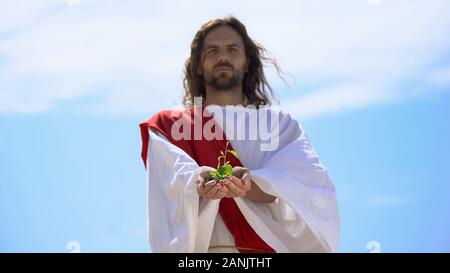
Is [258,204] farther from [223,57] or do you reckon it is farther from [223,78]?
[223,57]

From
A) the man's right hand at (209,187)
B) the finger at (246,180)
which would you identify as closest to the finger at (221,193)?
the man's right hand at (209,187)

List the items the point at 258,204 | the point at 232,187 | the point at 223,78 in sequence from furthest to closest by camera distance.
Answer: the point at 223,78 → the point at 258,204 → the point at 232,187

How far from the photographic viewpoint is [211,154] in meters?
8.02

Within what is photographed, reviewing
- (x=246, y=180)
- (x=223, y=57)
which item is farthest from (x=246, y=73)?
(x=246, y=180)

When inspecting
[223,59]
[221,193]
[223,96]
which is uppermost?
[223,59]

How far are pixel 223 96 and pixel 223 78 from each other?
14cm

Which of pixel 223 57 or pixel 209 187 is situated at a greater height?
pixel 223 57

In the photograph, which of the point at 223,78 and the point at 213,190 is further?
the point at 223,78

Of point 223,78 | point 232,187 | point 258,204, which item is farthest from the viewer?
point 223,78

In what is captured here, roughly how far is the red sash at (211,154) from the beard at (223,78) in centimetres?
22

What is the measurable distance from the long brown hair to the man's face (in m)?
0.07

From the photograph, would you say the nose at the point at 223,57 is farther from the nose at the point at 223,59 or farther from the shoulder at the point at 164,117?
the shoulder at the point at 164,117

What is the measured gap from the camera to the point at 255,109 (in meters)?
8.47

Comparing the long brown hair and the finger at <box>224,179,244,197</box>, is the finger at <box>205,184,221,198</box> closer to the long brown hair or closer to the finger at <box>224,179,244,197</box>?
the finger at <box>224,179,244,197</box>
